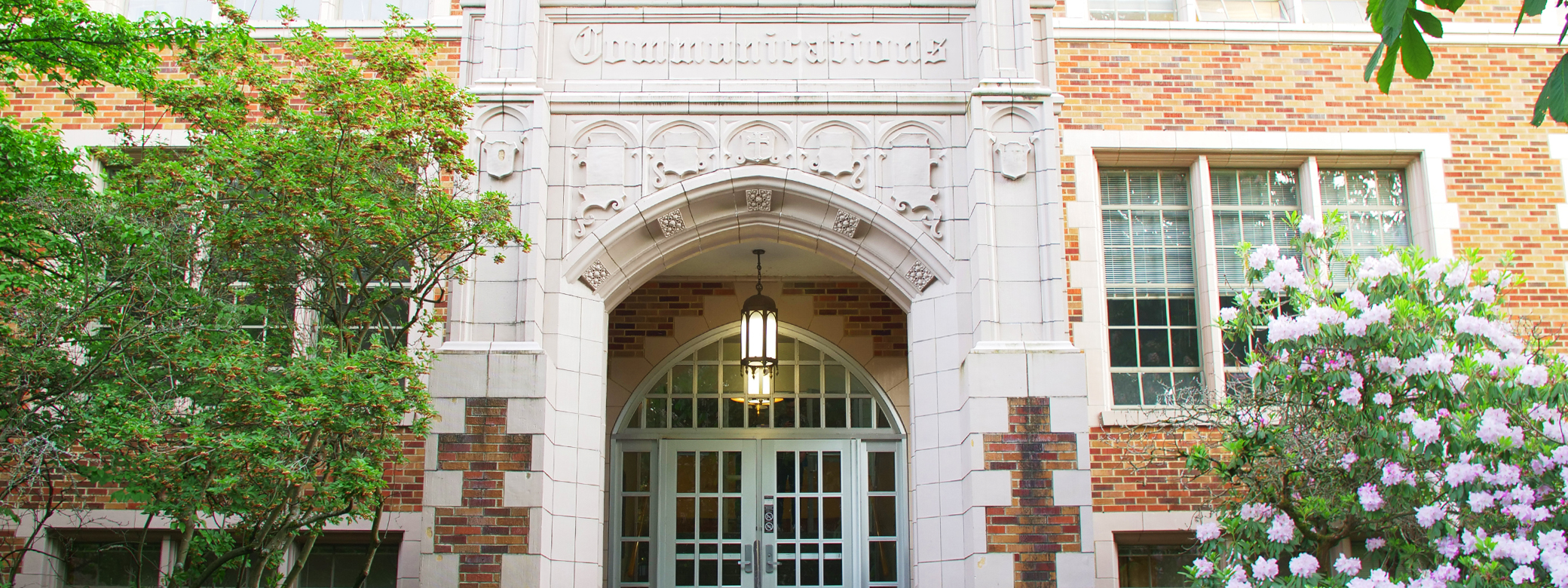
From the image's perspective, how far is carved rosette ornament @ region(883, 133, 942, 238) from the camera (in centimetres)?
917

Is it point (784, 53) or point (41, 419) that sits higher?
point (784, 53)

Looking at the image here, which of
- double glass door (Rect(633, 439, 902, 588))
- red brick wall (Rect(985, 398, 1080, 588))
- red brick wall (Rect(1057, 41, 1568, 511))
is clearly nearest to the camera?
red brick wall (Rect(985, 398, 1080, 588))

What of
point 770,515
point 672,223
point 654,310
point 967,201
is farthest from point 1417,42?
point 654,310

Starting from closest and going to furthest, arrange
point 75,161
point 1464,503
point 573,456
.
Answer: point 1464,503 → point 75,161 → point 573,456

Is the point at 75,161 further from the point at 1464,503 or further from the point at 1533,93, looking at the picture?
the point at 1533,93

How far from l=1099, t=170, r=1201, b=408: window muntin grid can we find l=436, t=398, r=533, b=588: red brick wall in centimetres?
497

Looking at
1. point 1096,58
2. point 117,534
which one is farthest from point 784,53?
point 117,534

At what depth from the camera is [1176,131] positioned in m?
10.1

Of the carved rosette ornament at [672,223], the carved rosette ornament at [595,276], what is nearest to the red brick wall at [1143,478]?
the carved rosette ornament at [672,223]

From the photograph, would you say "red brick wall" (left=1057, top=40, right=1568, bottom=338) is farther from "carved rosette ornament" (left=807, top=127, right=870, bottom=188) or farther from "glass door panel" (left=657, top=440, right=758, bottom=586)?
"glass door panel" (left=657, top=440, right=758, bottom=586)

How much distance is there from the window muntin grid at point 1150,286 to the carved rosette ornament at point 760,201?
300 cm

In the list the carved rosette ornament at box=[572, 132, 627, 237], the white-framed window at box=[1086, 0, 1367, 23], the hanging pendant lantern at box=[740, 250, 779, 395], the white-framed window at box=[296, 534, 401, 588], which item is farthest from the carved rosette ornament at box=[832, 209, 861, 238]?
the white-framed window at box=[296, 534, 401, 588]

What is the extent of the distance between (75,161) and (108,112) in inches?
98.6

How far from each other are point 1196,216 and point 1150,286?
2.44ft
